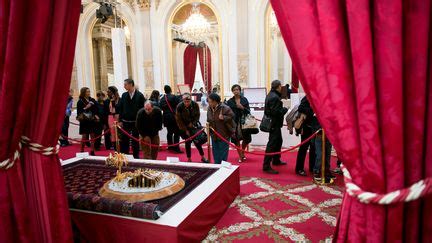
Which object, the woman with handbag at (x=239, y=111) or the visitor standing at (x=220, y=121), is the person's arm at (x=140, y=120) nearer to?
the visitor standing at (x=220, y=121)

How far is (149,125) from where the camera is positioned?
206 inches

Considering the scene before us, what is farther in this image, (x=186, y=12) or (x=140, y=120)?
(x=186, y=12)

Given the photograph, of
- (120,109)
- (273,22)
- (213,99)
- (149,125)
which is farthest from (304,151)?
(273,22)

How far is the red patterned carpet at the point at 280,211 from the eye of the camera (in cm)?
294

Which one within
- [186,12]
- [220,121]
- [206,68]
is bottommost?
[220,121]

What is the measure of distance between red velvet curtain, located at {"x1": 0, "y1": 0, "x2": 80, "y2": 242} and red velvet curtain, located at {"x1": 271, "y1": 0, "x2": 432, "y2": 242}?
1.49 metres

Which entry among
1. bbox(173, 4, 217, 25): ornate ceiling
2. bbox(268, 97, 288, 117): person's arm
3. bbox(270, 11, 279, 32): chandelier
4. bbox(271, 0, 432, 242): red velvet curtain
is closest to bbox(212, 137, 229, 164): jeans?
bbox(268, 97, 288, 117): person's arm

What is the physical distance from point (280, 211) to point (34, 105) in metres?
2.81

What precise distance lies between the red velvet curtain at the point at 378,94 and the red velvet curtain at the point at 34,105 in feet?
4.87

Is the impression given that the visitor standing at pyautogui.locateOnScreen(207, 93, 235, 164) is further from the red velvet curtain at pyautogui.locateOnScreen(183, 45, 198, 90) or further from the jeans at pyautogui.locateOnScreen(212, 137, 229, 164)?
the red velvet curtain at pyautogui.locateOnScreen(183, 45, 198, 90)

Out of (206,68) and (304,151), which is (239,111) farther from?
(206,68)

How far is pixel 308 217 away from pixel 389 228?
2.38m

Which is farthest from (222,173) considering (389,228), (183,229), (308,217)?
(389,228)

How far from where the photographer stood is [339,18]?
3.50 ft
